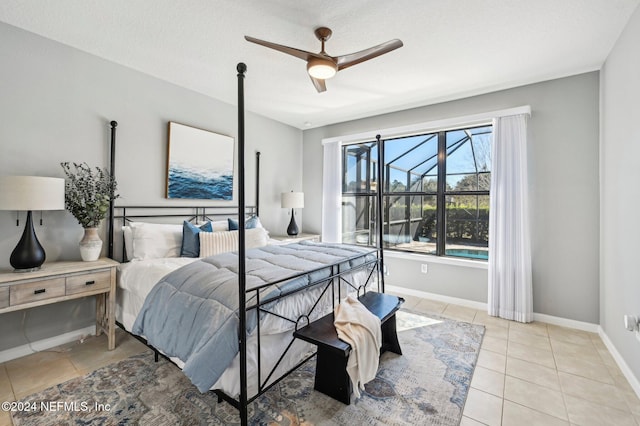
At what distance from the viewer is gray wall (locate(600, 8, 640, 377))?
203 centimetres

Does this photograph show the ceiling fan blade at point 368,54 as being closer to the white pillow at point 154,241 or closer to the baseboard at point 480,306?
the white pillow at point 154,241

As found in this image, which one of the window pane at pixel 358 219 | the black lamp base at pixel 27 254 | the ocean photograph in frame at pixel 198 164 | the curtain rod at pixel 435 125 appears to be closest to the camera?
the black lamp base at pixel 27 254

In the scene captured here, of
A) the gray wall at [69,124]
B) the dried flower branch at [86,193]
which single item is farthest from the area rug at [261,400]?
the dried flower branch at [86,193]

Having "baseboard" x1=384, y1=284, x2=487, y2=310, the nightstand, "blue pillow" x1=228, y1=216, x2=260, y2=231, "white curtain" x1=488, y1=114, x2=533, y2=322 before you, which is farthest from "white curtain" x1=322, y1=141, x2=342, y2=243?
"white curtain" x1=488, y1=114, x2=533, y2=322

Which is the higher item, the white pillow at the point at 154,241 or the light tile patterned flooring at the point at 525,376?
the white pillow at the point at 154,241

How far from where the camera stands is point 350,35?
235cm

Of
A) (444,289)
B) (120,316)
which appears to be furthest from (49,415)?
(444,289)

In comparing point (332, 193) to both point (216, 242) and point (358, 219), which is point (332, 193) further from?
point (216, 242)

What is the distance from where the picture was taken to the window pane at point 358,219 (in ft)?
15.2

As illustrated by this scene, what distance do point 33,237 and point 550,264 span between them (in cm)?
473

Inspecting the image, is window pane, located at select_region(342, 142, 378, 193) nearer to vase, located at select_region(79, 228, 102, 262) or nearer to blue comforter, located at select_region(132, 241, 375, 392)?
blue comforter, located at select_region(132, 241, 375, 392)

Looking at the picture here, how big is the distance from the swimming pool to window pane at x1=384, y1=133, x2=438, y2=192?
2.96 feet

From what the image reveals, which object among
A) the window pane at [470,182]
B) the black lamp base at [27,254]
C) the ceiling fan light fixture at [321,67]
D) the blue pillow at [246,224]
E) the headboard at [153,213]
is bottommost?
the black lamp base at [27,254]

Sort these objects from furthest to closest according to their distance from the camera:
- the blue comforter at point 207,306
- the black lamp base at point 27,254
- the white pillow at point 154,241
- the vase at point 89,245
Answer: the white pillow at point 154,241 → the vase at point 89,245 → the black lamp base at point 27,254 → the blue comforter at point 207,306
